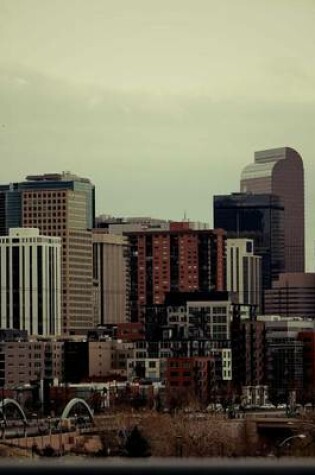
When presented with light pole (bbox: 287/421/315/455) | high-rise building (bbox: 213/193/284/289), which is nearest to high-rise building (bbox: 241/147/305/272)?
high-rise building (bbox: 213/193/284/289)

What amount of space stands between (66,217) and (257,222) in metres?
8.90

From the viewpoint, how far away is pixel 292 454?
48.1 feet

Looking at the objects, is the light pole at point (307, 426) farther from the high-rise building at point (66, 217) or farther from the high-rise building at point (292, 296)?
the high-rise building at point (292, 296)

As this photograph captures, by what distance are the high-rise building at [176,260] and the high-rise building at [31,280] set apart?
15.8 ft

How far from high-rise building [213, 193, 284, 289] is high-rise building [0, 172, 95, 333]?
6.38 m

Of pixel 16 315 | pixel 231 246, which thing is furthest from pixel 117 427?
pixel 231 246

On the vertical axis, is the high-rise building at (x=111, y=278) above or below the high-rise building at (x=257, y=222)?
below

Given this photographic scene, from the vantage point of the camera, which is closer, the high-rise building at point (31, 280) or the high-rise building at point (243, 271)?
the high-rise building at point (31, 280)

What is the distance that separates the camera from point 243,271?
48406 mm

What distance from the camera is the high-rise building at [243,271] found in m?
45.8

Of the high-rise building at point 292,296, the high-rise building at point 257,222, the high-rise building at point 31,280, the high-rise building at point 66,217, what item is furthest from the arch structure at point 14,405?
the high-rise building at point 257,222

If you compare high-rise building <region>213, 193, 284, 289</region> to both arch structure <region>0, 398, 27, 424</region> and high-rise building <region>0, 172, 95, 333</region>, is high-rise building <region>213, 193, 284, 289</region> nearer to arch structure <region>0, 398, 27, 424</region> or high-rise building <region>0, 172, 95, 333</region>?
high-rise building <region>0, 172, 95, 333</region>

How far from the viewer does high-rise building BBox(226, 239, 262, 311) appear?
45844 mm

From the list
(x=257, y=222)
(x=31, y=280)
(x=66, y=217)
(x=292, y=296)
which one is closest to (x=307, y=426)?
(x=31, y=280)
